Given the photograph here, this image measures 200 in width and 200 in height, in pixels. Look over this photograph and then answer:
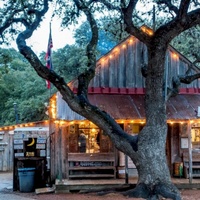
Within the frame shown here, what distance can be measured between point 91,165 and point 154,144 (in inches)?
178

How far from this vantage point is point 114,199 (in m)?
10.7

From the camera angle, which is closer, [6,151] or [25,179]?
[25,179]

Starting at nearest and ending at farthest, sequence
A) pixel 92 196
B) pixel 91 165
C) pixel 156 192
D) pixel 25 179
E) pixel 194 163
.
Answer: pixel 156 192 → pixel 92 196 → pixel 25 179 → pixel 91 165 → pixel 194 163

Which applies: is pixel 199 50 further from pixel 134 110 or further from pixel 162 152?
pixel 162 152

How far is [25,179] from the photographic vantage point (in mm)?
13070

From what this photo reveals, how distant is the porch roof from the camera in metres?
13.2

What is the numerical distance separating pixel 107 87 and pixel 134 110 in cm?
163

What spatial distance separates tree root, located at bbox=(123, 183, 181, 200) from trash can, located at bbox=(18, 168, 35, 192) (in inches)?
159

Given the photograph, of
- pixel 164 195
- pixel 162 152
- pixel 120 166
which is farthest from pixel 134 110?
pixel 164 195

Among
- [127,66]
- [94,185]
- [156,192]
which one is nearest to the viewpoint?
[156,192]

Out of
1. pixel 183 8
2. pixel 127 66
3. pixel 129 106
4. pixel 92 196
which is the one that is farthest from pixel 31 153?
pixel 183 8

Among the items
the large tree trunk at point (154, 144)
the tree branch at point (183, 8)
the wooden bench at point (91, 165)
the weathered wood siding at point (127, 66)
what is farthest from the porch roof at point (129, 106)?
the tree branch at point (183, 8)

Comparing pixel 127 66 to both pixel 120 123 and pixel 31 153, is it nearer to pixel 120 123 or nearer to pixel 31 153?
pixel 120 123

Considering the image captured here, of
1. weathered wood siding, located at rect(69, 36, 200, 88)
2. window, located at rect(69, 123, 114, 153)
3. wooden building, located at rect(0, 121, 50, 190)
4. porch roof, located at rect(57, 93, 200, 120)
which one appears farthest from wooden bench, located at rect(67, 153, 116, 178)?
weathered wood siding, located at rect(69, 36, 200, 88)
